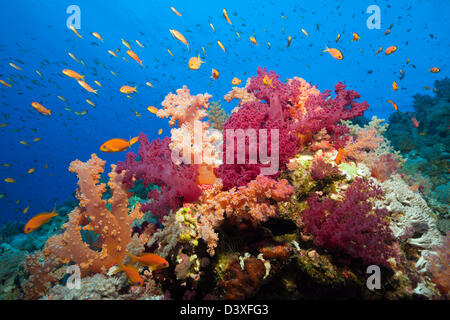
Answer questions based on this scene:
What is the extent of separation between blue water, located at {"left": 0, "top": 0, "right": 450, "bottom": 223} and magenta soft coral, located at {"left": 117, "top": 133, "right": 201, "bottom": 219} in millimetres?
39295

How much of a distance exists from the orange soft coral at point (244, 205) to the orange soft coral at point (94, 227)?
1.62m

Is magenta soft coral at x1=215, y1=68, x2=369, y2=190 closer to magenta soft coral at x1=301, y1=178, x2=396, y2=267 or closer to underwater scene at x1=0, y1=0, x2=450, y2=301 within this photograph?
underwater scene at x1=0, y1=0, x2=450, y2=301

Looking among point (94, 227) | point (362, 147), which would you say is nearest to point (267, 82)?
point (362, 147)

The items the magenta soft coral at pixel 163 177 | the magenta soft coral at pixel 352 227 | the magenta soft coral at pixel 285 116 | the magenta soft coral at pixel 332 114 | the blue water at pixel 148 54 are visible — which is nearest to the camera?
the magenta soft coral at pixel 352 227

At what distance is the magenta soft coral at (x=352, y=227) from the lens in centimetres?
240

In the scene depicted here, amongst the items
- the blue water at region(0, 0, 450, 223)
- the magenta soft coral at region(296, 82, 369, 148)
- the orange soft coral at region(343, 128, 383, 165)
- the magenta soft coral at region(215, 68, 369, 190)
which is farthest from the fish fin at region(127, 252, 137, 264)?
the blue water at region(0, 0, 450, 223)

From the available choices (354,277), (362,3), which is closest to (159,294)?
(354,277)

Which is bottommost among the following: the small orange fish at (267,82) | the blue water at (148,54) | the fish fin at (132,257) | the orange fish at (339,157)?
the fish fin at (132,257)

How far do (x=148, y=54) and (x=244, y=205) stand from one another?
8546 centimetres

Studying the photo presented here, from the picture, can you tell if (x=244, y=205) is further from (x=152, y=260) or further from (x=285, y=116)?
(x=285, y=116)

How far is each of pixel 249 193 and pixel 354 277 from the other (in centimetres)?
162

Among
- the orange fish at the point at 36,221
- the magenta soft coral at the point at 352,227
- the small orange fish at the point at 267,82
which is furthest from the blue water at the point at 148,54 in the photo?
the magenta soft coral at the point at 352,227

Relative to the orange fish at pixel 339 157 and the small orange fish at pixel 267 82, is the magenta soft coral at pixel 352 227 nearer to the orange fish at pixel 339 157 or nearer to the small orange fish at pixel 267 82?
the orange fish at pixel 339 157
